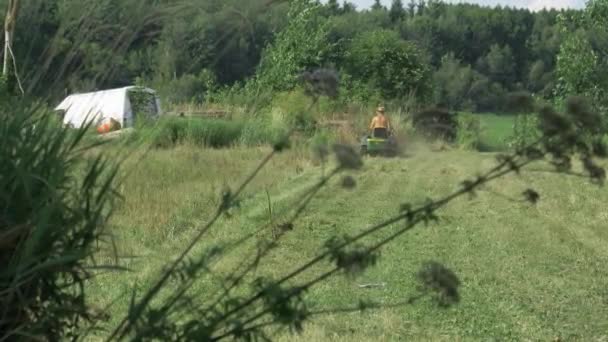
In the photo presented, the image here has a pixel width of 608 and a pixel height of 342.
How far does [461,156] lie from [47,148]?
121 centimetres

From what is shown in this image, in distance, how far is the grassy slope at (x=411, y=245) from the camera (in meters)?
4.08

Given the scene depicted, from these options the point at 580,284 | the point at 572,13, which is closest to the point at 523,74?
the point at 580,284

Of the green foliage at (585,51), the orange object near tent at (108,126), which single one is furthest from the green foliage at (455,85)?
the green foliage at (585,51)

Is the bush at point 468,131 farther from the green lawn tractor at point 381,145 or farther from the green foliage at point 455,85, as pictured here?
the green lawn tractor at point 381,145

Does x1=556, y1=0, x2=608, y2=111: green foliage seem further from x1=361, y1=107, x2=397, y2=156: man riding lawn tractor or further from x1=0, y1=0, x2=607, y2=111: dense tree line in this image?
x1=361, y1=107, x2=397, y2=156: man riding lawn tractor

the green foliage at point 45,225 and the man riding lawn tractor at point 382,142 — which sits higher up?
the man riding lawn tractor at point 382,142

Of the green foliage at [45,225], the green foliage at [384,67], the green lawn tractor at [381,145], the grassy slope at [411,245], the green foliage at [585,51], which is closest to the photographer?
the green foliage at [45,225]

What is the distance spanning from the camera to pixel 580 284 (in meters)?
9.70

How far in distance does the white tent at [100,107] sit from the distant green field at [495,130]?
1035 mm

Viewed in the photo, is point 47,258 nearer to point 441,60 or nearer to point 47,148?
point 47,148

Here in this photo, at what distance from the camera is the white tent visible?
10.6 ft

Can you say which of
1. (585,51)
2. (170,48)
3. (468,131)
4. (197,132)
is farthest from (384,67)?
(585,51)

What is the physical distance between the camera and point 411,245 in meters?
11.0

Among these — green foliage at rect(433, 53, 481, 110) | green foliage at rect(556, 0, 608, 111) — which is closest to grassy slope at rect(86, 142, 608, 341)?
green foliage at rect(433, 53, 481, 110)
